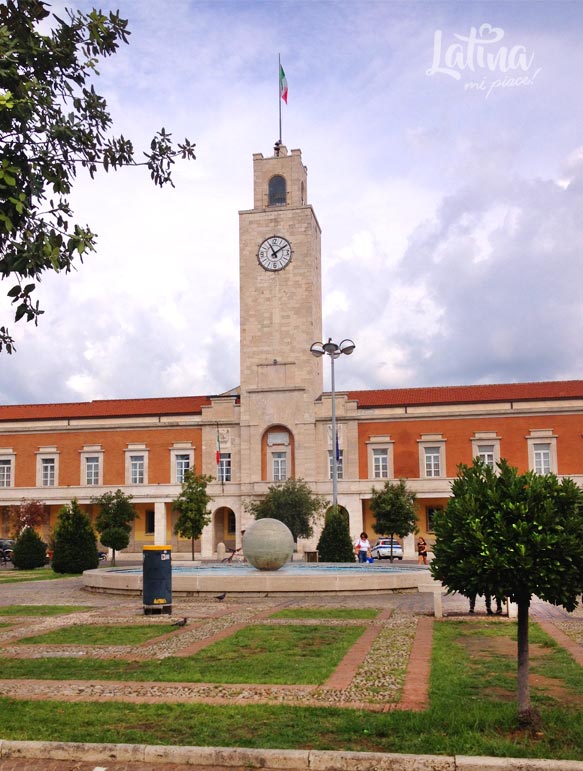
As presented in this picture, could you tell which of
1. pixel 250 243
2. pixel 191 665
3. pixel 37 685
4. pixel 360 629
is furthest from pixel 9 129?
pixel 250 243

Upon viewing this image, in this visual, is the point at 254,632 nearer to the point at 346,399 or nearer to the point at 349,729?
the point at 349,729

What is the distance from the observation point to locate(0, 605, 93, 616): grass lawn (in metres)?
17.8

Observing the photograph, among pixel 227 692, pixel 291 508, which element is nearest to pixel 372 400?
pixel 291 508

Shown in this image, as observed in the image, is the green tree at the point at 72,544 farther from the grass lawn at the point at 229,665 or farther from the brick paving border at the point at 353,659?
the grass lawn at the point at 229,665

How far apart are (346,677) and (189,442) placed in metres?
46.4

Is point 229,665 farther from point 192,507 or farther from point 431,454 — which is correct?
point 431,454

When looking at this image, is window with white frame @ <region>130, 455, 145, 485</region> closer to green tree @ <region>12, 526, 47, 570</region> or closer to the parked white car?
the parked white car

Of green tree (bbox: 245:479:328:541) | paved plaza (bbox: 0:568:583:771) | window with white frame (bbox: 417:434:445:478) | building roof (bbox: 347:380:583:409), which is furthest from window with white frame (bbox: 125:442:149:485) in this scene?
paved plaza (bbox: 0:568:583:771)

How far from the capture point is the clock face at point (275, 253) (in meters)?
57.4

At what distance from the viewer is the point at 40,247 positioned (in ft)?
27.5

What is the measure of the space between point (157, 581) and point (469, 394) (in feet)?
130

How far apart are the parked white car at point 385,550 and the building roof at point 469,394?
28.7ft

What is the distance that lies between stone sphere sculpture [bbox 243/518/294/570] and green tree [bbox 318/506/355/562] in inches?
353

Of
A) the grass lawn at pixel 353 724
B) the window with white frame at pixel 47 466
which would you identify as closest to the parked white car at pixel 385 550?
the window with white frame at pixel 47 466
